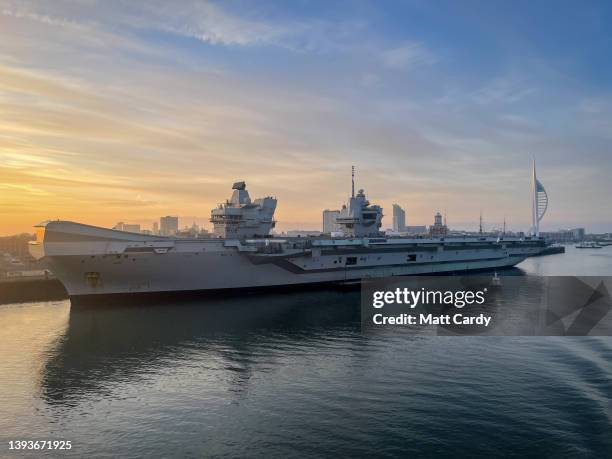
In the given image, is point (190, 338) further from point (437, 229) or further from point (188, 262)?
point (437, 229)

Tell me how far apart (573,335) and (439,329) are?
5.71m

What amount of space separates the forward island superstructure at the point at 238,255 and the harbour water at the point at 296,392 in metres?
5.60

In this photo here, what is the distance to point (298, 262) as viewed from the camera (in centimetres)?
3362

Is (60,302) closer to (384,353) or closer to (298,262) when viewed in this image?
(298,262)

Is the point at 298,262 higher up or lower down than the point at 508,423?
higher up

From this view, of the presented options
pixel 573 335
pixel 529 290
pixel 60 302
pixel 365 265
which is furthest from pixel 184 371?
pixel 529 290

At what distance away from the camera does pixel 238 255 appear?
1210 inches

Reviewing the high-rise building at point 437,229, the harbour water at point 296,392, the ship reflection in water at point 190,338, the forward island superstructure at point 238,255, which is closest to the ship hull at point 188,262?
the forward island superstructure at point 238,255

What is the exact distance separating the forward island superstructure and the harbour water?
5.60 m

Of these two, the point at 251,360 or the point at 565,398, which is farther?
the point at 251,360

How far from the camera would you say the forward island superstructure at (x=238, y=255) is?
88.3 ft

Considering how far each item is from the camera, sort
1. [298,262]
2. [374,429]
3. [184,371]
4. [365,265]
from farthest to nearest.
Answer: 1. [365,265]
2. [298,262]
3. [184,371]
4. [374,429]

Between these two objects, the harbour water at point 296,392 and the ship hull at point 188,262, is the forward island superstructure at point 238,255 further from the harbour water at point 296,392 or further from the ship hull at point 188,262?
the harbour water at point 296,392

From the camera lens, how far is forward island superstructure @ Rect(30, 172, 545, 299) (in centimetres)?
2692
